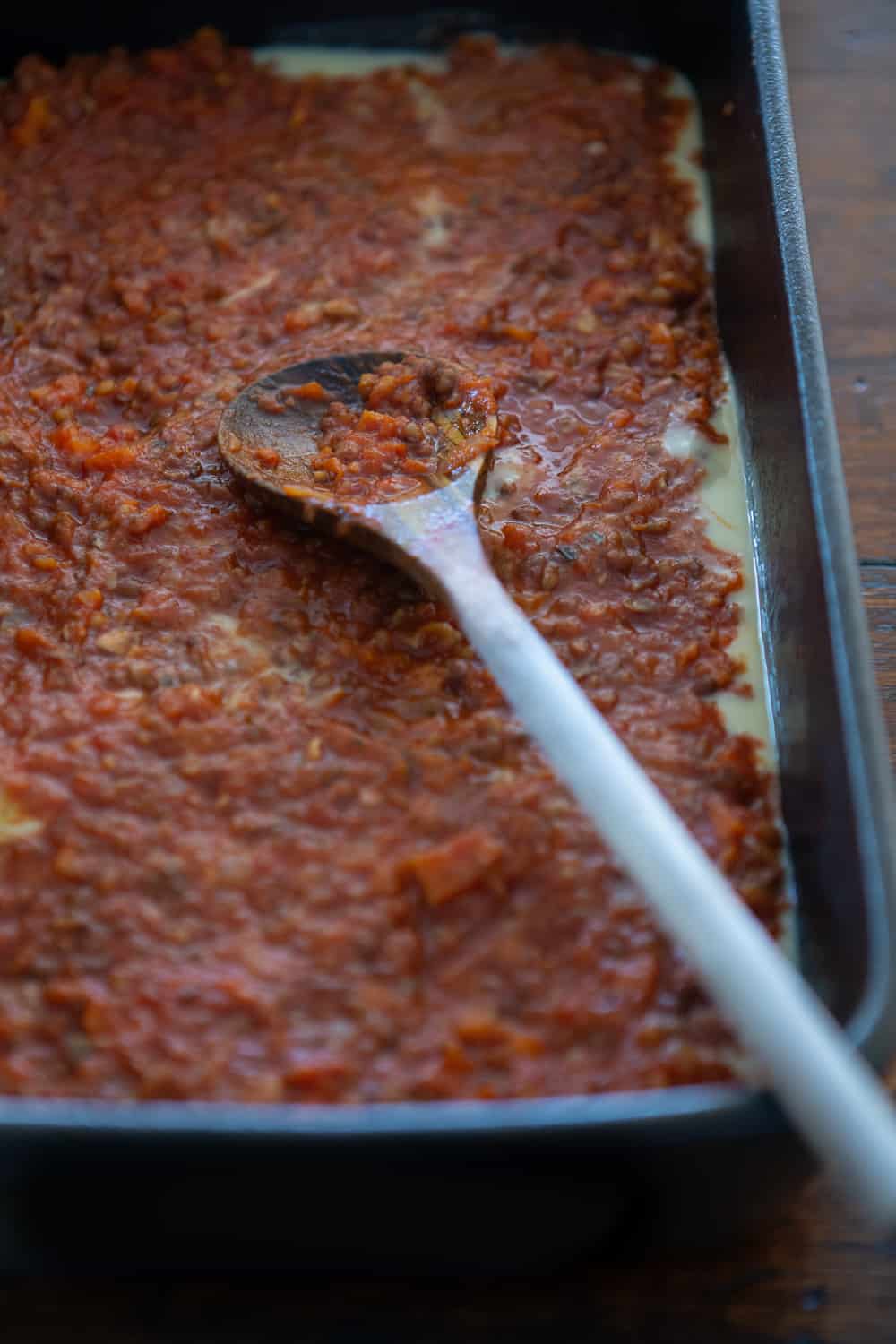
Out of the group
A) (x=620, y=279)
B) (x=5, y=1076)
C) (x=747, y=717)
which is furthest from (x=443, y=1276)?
(x=620, y=279)

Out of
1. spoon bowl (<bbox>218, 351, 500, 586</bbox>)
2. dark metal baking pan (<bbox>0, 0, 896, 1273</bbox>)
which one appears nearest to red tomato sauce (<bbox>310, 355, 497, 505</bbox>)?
spoon bowl (<bbox>218, 351, 500, 586</bbox>)

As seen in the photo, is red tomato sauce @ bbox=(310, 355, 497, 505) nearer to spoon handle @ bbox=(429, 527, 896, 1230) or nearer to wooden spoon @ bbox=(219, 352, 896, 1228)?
wooden spoon @ bbox=(219, 352, 896, 1228)

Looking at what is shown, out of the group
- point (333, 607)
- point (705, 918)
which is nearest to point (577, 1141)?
point (705, 918)

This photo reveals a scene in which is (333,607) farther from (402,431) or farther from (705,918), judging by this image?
(705,918)

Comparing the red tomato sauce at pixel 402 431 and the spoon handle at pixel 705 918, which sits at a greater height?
the red tomato sauce at pixel 402 431

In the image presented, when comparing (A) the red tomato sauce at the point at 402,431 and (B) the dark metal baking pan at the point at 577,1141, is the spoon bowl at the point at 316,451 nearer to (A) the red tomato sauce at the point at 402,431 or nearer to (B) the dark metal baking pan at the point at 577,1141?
(A) the red tomato sauce at the point at 402,431

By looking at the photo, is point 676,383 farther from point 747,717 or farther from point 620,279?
point 747,717

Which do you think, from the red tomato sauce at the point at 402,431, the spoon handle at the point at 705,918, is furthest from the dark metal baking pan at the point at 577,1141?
the red tomato sauce at the point at 402,431

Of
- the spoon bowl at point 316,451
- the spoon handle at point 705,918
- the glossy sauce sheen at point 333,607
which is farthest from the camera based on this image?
the spoon bowl at point 316,451
